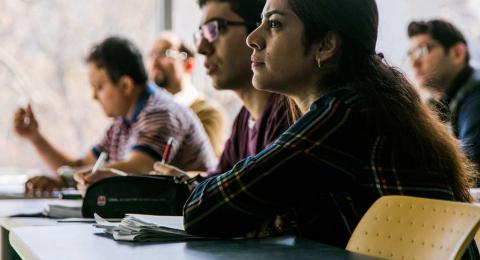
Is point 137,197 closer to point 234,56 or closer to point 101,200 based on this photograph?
point 101,200

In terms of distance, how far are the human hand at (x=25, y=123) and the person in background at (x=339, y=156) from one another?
216 cm

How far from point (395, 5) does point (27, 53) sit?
2216mm

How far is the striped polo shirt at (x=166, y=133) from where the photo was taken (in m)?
2.92

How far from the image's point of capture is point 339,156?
4.59 ft

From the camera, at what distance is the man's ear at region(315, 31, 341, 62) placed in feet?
5.21

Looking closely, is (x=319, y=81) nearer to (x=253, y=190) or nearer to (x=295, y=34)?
(x=295, y=34)

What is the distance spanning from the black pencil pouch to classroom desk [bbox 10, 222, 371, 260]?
0.45 meters

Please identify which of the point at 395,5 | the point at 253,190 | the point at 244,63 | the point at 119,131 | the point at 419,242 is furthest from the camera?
the point at 395,5

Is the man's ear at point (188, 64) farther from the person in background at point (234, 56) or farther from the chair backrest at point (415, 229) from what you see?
the chair backrest at point (415, 229)

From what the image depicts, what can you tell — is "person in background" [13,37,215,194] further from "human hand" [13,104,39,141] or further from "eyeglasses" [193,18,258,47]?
"eyeglasses" [193,18,258,47]

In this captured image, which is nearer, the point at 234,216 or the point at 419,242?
the point at 419,242

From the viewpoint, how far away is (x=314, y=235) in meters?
1.47

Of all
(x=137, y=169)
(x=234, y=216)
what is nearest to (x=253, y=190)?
(x=234, y=216)

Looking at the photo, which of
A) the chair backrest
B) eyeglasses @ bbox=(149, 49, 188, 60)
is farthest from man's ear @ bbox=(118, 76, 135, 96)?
the chair backrest
